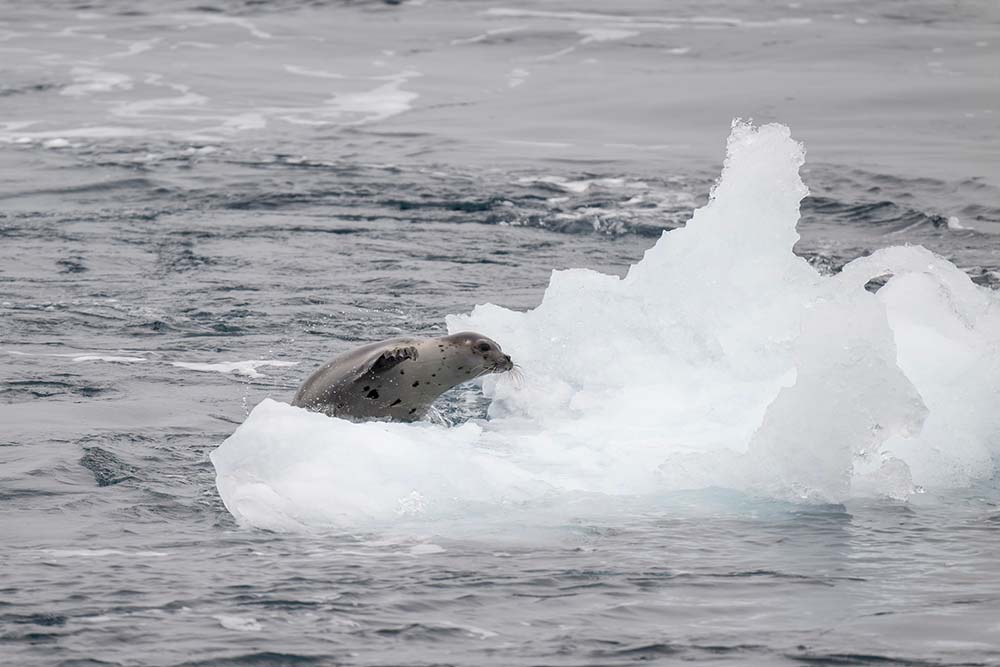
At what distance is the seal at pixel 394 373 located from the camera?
8.84m

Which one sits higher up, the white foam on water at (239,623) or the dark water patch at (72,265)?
the dark water patch at (72,265)

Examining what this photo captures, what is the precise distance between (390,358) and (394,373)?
0.11m

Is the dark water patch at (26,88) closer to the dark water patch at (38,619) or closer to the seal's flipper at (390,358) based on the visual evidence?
the seal's flipper at (390,358)

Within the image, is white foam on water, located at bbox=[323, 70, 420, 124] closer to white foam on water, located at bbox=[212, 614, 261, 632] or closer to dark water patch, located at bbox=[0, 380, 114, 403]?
dark water patch, located at bbox=[0, 380, 114, 403]

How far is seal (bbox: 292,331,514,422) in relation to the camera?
29.0ft

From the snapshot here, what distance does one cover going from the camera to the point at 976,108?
899 inches

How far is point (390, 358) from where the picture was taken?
880 centimetres

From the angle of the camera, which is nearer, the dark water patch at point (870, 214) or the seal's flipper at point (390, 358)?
the seal's flipper at point (390, 358)

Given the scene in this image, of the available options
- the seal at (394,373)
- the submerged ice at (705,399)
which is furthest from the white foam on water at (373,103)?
the seal at (394,373)

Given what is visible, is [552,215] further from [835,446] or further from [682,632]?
[682,632]

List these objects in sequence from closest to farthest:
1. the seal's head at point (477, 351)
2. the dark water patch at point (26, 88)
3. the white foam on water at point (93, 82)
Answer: the seal's head at point (477, 351)
the dark water patch at point (26, 88)
the white foam on water at point (93, 82)

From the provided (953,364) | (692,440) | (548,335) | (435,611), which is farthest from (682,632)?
(548,335)

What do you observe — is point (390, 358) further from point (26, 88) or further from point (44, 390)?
point (26, 88)

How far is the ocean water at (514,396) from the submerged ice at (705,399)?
20 mm
